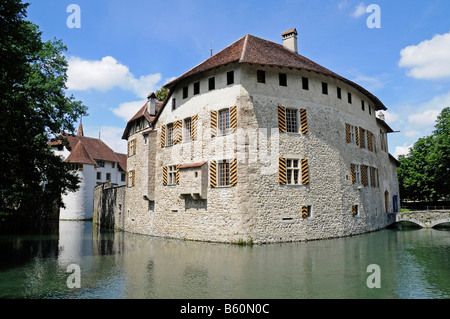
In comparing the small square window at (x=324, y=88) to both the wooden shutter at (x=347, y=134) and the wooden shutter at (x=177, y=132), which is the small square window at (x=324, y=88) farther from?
the wooden shutter at (x=177, y=132)

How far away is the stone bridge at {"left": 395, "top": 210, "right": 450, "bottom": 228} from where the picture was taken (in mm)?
24830

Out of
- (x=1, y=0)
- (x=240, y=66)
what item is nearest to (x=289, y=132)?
(x=240, y=66)

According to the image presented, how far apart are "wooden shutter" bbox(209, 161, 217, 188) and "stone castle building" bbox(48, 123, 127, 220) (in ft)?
88.2

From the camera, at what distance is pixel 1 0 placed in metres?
11.3

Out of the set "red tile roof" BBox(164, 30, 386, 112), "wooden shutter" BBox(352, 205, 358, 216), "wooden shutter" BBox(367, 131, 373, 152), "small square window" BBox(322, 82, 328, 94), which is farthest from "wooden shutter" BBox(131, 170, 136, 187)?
"wooden shutter" BBox(367, 131, 373, 152)

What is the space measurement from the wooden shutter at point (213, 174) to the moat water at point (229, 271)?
11.4ft

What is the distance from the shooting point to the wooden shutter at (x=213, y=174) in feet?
59.0

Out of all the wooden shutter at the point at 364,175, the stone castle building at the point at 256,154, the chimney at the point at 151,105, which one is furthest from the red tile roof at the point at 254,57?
the wooden shutter at the point at 364,175

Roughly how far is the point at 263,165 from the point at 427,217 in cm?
1723

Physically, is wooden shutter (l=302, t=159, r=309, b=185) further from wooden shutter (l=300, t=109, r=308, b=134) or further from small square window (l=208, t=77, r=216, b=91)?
small square window (l=208, t=77, r=216, b=91)

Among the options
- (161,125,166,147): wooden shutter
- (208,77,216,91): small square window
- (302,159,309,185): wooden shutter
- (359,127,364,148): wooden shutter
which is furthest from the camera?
(359,127,364,148): wooden shutter

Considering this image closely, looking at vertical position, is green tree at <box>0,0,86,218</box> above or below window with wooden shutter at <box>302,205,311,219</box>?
above

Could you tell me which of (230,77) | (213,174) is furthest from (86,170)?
(230,77)

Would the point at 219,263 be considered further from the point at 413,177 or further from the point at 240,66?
the point at 413,177
